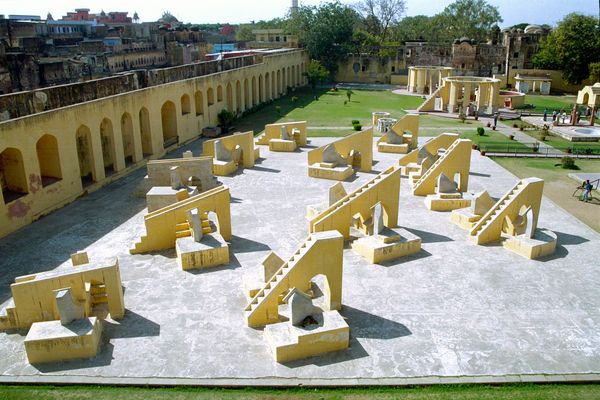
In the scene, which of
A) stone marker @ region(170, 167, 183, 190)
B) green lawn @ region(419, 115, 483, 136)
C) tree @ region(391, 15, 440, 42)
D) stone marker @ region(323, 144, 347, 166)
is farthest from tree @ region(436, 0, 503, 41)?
stone marker @ region(170, 167, 183, 190)

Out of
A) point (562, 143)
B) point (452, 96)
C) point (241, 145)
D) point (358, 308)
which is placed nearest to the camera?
point (358, 308)

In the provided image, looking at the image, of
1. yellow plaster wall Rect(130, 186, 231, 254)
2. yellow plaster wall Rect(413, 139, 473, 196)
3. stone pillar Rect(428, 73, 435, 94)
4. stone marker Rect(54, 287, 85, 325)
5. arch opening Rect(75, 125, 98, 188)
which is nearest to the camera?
stone marker Rect(54, 287, 85, 325)

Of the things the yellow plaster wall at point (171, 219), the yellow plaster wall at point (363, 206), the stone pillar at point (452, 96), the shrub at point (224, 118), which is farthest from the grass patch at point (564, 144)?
the yellow plaster wall at point (171, 219)

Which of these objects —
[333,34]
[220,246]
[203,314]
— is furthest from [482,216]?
[333,34]

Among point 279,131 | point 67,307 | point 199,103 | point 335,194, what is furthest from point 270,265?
point 199,103

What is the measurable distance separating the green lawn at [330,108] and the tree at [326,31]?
684 centimetres

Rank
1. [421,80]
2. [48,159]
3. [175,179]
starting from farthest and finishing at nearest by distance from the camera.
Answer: [421,80] → [48,159] → [175,179]

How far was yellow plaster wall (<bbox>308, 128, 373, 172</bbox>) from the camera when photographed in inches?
878

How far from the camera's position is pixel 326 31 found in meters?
52.0

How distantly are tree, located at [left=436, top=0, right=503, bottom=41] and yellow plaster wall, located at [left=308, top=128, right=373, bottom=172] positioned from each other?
46901mm

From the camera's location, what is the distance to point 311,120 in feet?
113

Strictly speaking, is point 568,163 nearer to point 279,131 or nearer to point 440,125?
point 440,125

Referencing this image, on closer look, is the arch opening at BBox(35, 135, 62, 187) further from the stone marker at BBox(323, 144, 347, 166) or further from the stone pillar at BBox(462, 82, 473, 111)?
the stone pillar at BBox(462, 82, 473, 111)

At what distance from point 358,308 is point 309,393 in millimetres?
2969
